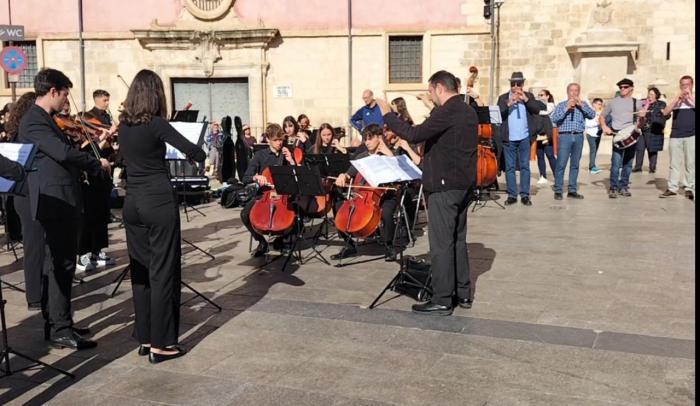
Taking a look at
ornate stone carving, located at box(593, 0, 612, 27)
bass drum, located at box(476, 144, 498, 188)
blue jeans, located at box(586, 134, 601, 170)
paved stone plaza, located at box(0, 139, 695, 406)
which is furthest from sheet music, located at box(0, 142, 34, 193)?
ornate stone carving, located at box(593, 0, 612, 27)

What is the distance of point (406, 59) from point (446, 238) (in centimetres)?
1669

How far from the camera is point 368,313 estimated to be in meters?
5.79

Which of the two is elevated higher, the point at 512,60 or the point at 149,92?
the point at 512,60

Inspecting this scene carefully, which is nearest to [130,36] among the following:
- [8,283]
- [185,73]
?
[185,73]

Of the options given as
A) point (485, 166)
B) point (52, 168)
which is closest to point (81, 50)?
point (485, 166)

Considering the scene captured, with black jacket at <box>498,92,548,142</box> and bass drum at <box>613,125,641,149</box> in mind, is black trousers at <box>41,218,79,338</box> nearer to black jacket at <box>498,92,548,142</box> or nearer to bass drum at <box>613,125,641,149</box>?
black jacket at <box>498,92,548,142</box>

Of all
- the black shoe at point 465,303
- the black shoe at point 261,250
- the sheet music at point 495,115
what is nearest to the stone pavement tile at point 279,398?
the black shoe at point 465,303

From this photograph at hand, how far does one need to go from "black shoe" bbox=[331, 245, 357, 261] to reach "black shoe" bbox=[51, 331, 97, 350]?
317 centimetres

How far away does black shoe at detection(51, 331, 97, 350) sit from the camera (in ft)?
16.7

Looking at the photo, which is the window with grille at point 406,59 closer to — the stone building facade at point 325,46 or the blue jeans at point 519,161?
the stone building facade at point 325,46

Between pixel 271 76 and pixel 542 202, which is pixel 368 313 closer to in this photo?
pixel 542 202

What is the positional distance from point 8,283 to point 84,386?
2959 millimetres

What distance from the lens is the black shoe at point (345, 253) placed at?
783 cm

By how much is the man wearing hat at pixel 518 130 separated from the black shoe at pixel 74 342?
7.75 metres
